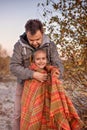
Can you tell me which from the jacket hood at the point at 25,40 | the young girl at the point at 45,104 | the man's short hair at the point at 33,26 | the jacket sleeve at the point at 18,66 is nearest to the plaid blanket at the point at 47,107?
the young girl at the point at 45,104

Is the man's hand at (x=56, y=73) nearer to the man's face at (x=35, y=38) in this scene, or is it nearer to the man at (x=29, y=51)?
the man at (x=29, y=51)

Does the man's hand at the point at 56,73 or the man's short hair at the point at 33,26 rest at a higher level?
the man's short hair at the point at 33,26

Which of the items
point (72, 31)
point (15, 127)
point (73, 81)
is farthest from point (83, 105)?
point (15, 127)

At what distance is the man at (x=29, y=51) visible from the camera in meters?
5.93

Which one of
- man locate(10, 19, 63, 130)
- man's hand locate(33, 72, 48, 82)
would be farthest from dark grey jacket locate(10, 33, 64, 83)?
man's hand locate(33, 72, 48, 82)

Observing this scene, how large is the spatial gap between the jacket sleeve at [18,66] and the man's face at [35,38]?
26cm

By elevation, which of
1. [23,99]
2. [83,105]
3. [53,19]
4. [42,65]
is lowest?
[83,105]

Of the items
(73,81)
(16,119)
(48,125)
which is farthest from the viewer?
(73,81)

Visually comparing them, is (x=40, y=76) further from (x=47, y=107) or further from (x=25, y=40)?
(x=25, y=40)

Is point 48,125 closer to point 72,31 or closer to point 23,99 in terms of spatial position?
point 23,99

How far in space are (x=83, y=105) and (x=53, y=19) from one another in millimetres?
2200

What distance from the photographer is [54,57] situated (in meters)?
6.15

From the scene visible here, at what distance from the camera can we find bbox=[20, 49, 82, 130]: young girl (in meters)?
5.88

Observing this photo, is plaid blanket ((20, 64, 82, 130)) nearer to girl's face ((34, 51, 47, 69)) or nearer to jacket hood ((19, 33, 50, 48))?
girl's face ((34, 51, 47, 69))
